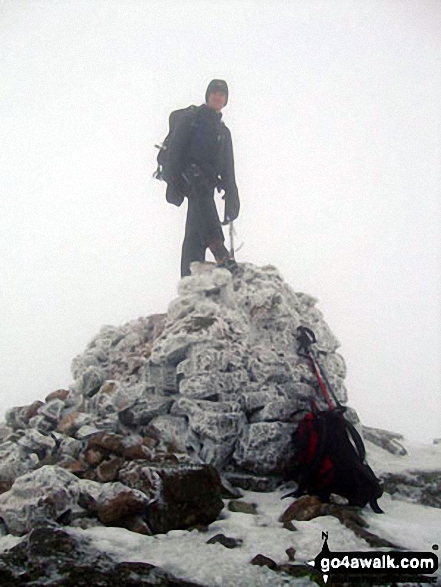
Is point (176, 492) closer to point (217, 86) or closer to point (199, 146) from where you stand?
point (199, 146)

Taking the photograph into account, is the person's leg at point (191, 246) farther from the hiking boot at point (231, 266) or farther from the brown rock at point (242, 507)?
the brown rock at point (242, 507)

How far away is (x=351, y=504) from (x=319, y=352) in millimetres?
3178

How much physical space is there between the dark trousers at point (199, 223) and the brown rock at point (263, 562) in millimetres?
6807

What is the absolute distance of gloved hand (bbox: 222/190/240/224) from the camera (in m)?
10.6

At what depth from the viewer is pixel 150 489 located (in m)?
4.59

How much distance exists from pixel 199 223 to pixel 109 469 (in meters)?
6.10

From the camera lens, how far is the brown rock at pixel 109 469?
5066mm

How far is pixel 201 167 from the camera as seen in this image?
995 cm

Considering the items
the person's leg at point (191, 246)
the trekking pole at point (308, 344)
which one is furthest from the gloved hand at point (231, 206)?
the trekking pole at point (308, 344)

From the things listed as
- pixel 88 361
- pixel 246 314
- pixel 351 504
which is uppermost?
pixel 246 314

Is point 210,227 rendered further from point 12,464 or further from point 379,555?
point 379,555

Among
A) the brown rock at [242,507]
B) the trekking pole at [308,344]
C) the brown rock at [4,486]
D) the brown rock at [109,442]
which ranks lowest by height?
the brown rock at [242,507]

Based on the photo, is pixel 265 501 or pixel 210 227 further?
pixel 210 227

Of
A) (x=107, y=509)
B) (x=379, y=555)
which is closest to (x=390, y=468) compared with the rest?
(x=379, y=555)
